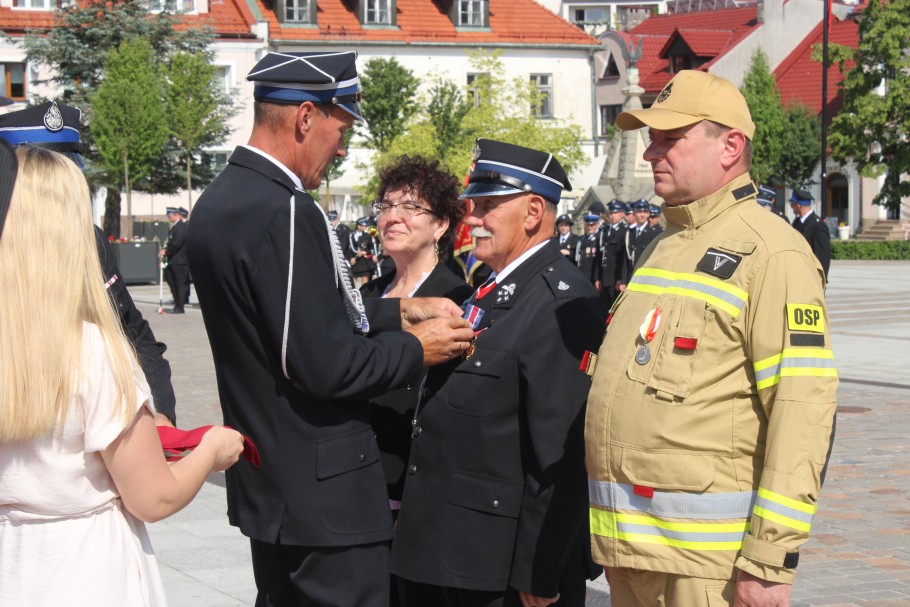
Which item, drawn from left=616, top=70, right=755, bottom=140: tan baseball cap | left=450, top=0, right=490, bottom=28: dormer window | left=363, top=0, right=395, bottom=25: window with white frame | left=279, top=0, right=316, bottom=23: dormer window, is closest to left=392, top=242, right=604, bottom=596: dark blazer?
left=616, top=70, right=755, bottom=140: tan baseball cap

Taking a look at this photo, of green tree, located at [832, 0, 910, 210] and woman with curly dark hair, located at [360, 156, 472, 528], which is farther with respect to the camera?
green tree, located at [832, 0, 910, 210]

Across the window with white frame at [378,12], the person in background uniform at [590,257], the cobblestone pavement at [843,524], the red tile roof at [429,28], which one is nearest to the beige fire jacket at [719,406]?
the cobblestone pavement at [843,524]

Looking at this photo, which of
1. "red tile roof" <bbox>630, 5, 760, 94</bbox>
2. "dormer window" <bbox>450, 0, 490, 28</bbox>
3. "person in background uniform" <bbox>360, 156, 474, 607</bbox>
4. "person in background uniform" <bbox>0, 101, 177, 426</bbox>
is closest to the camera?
"person in background uniform" <bbox>0, 101, 177, 426</bbox>

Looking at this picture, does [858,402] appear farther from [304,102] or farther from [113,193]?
[113,193]

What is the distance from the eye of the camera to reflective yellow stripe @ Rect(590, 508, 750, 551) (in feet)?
10.4

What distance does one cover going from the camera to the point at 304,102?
348 centimetres

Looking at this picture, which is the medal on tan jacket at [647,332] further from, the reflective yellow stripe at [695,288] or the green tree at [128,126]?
the green tree at [128,126]

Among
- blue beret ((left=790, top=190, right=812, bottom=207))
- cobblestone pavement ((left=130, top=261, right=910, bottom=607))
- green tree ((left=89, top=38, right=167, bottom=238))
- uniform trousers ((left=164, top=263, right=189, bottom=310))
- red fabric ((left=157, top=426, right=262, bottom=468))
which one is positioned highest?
green tree ((left=89, top=38, right=167, bottom=238))

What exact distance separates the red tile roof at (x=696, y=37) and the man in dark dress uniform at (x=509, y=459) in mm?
57360

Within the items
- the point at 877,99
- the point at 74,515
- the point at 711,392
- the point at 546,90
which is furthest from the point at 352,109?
the point at 546,90

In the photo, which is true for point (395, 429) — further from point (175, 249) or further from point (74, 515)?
point (175, 249)

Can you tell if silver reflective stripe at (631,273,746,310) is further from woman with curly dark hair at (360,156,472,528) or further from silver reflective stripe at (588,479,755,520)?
woman with curly dark hair at (360,156,472,528)

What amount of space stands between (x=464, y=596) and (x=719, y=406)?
1147mm

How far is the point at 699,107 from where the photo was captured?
3.37 m
